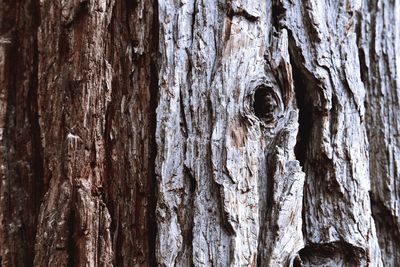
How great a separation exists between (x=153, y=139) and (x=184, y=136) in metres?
0.07

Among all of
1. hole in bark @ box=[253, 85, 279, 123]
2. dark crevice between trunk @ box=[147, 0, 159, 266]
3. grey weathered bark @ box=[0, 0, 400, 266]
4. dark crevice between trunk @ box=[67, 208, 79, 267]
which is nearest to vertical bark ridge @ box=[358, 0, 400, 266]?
grey weathered bark @ box=[0, 0, 400, 266]

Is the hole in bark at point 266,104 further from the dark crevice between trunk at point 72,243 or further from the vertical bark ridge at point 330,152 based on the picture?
the dark crevice between trunk at point 72,243

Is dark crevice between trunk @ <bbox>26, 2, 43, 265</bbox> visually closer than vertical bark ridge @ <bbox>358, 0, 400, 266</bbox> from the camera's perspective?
Yes

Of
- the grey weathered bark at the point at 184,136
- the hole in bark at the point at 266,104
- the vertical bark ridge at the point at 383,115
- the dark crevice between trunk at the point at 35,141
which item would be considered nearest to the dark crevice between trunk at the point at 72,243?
the grey weathered bark at the point at 184,136

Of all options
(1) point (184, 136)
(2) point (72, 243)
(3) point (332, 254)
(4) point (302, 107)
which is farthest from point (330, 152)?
(2) point (72, 243)

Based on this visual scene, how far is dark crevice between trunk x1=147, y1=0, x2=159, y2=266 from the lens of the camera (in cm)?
116

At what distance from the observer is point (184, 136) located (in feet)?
3.77

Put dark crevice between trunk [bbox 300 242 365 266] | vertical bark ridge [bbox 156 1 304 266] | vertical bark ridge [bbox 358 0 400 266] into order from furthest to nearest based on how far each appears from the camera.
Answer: vertical bark ridge [bbox 358 0 400 266]
dark crevice between trunk [bbox 300 242 365 266]
vertical bark ridge [bbox 156 1 304 266]

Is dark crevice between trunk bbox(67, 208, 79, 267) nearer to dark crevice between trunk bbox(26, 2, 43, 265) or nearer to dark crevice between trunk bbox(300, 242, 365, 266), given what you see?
dark crevice between trunk bbox(26, 2, 43, 265)

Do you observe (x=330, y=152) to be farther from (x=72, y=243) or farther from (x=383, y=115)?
(x=72, y=243)

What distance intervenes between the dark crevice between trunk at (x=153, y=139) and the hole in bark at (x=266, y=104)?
215mm

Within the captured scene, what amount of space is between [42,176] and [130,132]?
240mm

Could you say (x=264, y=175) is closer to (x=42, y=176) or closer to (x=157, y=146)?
(x=157, y=146)

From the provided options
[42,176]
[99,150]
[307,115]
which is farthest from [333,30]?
[42,176]
